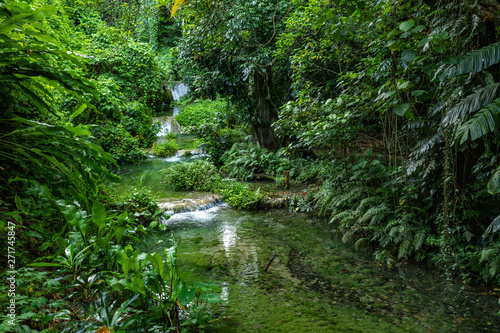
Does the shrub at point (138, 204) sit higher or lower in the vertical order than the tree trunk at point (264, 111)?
lower

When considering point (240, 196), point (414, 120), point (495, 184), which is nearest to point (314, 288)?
point (495, 184)

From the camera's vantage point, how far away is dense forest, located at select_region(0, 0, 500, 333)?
2.58 metres

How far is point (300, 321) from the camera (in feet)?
10.5

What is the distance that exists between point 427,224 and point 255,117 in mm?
8492

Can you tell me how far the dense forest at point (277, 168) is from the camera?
8.46 ft

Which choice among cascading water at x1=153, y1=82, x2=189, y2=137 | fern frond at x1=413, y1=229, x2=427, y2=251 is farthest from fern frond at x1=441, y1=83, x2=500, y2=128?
cascading water at x1=153, y1=82, x2=189, y2=137

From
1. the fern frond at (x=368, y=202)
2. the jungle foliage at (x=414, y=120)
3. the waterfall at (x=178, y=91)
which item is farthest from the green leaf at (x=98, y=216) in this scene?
the waterfall at (x=178, y=91)

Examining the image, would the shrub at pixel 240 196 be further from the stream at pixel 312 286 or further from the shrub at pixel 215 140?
the shrub at pixel 215 140

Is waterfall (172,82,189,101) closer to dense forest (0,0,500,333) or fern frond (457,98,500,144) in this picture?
dense forest (0,0,500,333)

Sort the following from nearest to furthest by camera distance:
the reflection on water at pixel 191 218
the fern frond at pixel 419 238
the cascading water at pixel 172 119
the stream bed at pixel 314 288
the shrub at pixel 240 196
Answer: the stream bed at pixel 314 288 → the fern frond at pixel 419 238 → the reflection on water at pixel 191 218 → the shrub at pixel 240 196 → the cascading water at pixel 172 119

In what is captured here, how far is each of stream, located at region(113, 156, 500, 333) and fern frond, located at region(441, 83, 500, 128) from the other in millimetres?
2275

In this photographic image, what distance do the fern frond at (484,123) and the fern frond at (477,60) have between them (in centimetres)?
41

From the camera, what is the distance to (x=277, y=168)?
10945 mm

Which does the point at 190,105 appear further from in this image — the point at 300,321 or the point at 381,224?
the point at 300,321
